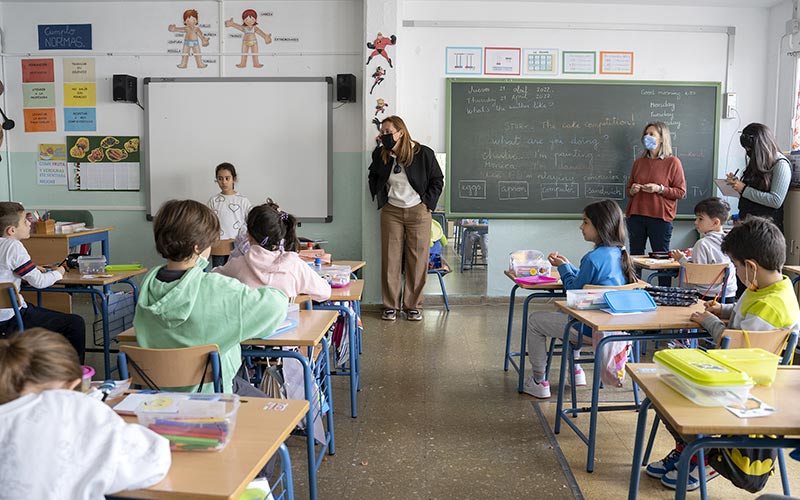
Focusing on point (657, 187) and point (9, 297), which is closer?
point (9, 297)

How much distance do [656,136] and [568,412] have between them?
10.8ft

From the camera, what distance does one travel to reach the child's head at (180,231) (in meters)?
2.03

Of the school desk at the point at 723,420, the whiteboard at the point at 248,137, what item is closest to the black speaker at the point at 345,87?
the whiteboard at the point at 248,137

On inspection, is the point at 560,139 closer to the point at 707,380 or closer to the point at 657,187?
the point at 657,187

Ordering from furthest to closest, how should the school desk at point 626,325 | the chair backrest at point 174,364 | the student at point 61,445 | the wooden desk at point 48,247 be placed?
the wooden desk at point 48,247, the school desk at point 626,325, the chair backrest at point 174,364, the student at point 61,445

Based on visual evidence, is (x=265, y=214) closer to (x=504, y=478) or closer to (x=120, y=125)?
(x=504, y=478)

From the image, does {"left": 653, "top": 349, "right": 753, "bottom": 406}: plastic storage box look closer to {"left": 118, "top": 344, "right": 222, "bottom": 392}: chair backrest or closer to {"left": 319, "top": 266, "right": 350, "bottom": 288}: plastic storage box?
{"left": 118, "top": 344, "right": 222, "bottom": 392}: chair backrest

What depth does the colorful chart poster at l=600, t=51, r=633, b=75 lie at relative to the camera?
618 cm

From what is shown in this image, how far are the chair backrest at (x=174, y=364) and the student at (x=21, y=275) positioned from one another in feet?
6.10

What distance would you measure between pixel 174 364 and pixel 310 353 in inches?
31.9

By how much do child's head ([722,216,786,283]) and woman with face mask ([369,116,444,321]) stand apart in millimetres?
3451

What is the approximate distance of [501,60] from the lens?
614 cm

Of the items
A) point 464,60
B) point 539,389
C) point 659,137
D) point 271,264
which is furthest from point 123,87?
point 659,137

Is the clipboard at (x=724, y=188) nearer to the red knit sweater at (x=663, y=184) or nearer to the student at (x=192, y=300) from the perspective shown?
the red knit sweater at (x=663, y=184)
